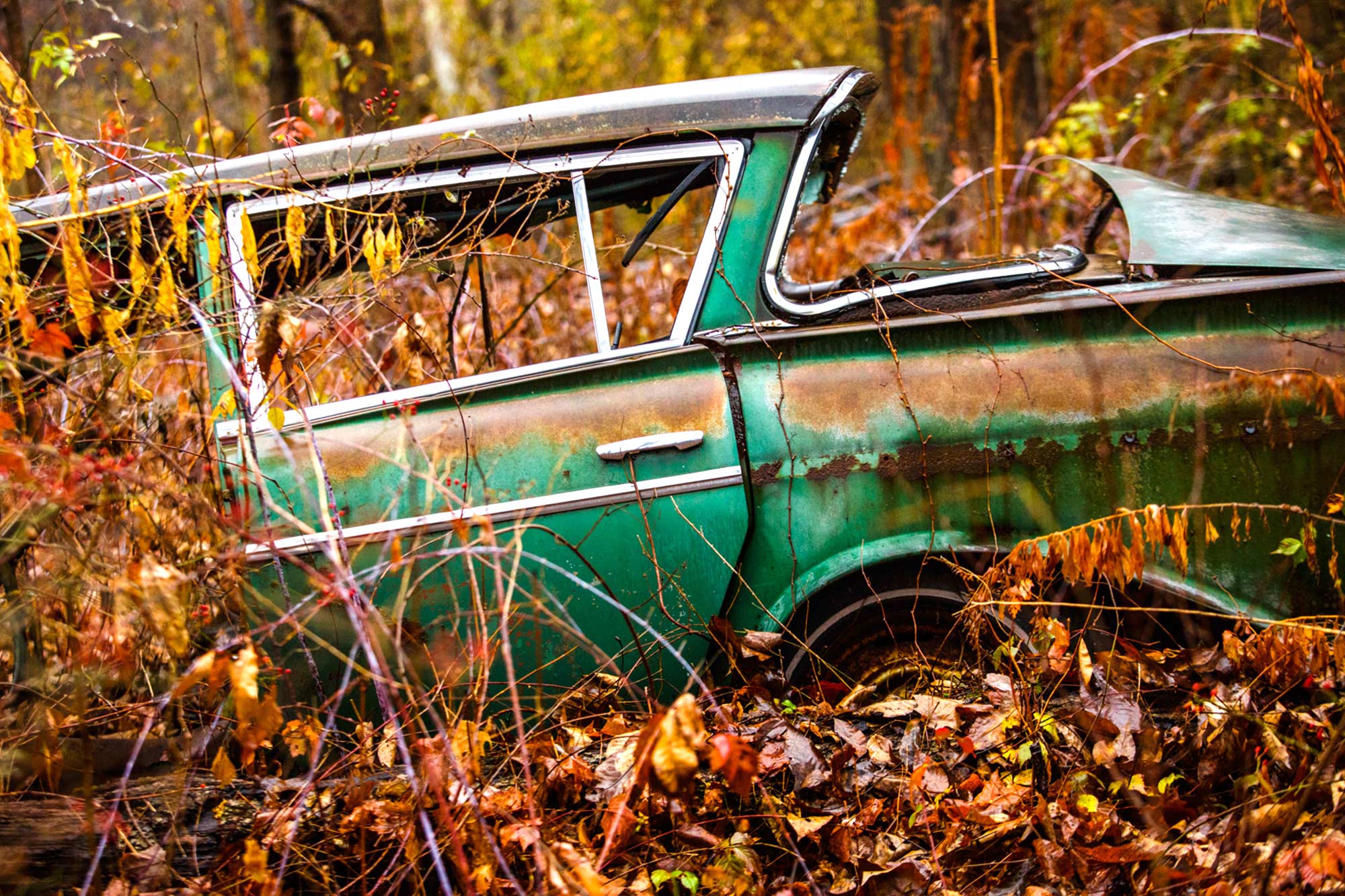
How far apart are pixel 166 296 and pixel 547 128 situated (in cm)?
115

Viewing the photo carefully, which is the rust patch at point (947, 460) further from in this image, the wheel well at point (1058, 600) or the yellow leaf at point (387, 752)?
the yellow leaf at point (387, 752)

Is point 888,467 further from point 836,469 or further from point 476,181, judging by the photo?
point 476,181

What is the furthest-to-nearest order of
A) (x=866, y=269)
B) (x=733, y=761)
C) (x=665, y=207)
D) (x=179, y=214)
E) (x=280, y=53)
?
(x=280, y=53) → (x=866, y=269) → (x=665, y=207) → (x=179, y=214) → (x=733, y=761)

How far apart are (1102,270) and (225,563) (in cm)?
271

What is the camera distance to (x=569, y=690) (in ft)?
9.03

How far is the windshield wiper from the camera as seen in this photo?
9.65 ft

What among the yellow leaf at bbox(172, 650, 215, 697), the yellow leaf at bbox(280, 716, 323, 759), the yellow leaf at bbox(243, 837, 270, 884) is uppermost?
the yellow leaf at bbox(172, 650, 215, 697)

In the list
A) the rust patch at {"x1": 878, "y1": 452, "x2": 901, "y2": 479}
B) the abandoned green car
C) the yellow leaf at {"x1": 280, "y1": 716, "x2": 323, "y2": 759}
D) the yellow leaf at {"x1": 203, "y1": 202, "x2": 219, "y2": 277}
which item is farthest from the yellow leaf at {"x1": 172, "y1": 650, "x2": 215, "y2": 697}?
the rust patch at {"x1": 878, "y1": 452, "x2": 901, "y2": 479}

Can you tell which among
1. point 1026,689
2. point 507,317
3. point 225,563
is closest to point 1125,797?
point 1026,689

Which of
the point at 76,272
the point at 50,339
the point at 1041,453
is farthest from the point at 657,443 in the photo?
the point at 50,339

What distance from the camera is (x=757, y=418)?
275 cm

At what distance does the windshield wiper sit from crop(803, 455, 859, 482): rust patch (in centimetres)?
86

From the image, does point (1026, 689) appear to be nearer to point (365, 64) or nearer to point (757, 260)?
point (757, 260)

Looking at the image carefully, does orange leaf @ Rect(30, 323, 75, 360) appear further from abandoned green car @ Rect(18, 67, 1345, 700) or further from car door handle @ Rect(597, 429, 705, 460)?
car door handle @ Rect(597, 429, 705, 460)
